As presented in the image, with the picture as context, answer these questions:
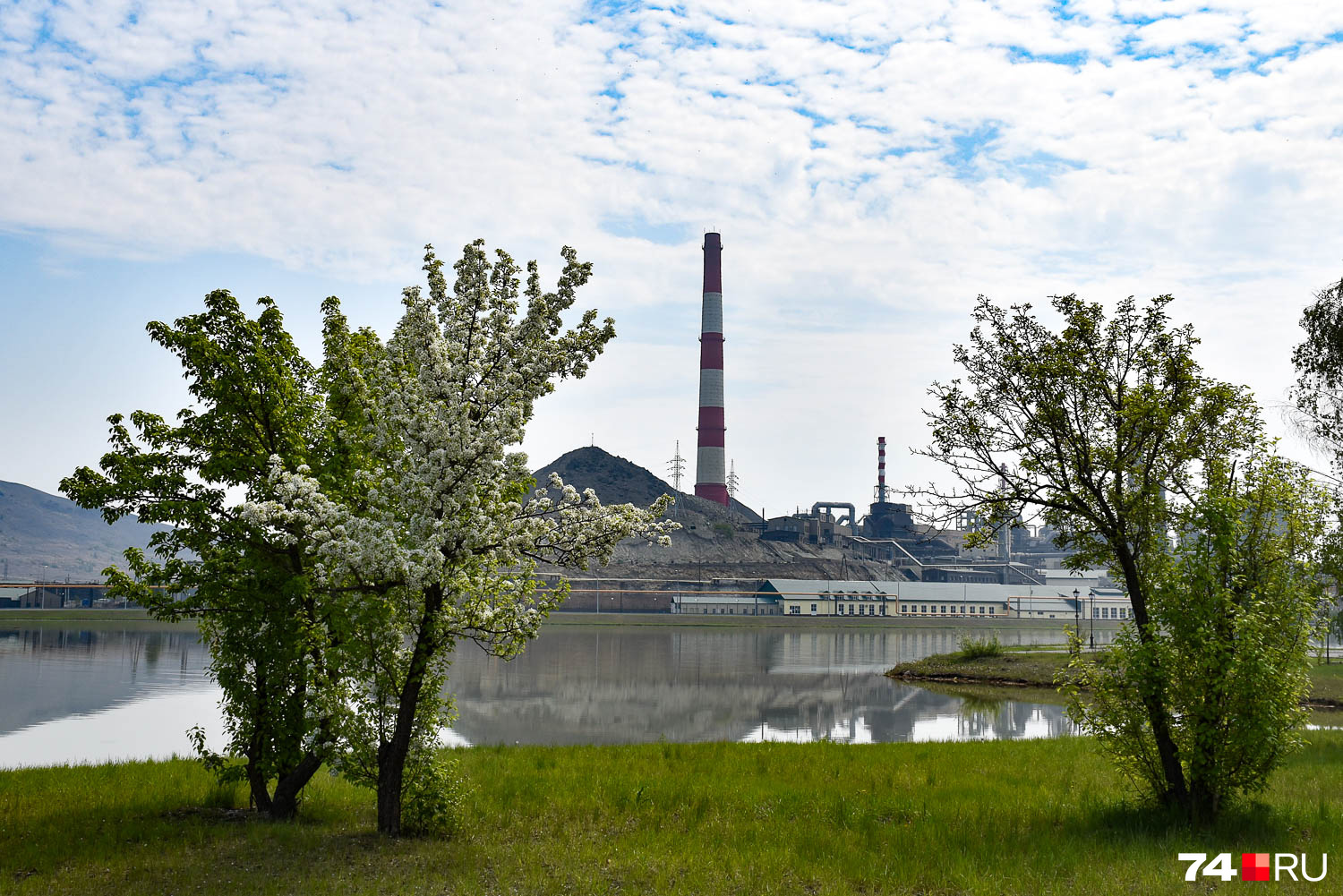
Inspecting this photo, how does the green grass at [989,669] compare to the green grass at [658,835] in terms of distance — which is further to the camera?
the green grass at [989,669]

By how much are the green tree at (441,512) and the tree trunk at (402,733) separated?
23 mm

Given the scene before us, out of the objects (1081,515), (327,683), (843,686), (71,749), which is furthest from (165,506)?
(843,686)

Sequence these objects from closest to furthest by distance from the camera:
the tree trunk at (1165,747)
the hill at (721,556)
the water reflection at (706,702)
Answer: the tree trunk at (1165,747)
the water reflection at (706,702)
the hill at (721,556)

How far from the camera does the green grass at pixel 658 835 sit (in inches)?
460

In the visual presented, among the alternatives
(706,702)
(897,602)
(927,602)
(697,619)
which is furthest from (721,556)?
(706,702)

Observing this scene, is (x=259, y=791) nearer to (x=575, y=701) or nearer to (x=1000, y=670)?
(x=575, y=701)

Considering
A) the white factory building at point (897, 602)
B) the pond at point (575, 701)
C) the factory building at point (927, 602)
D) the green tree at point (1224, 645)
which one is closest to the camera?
the green tree at point (1224, 645)

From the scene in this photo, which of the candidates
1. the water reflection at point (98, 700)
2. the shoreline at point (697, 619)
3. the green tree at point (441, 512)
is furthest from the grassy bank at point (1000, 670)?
the shoreline at point (697, 619)

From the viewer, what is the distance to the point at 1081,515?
55.6 ft

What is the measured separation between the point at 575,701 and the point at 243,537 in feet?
74.5

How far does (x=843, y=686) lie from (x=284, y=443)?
33.8 m

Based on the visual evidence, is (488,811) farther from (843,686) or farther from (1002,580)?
(1002,580)

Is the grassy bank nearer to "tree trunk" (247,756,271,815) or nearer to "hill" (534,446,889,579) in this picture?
"tree trunk" (247,756,271,815)

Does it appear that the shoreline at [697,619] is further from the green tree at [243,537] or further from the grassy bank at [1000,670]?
the green tree at [243,537]
